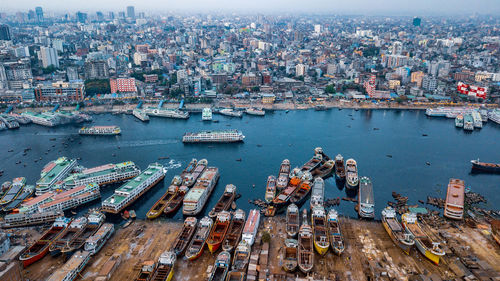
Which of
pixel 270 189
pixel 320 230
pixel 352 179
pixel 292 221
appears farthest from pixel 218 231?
pixel 352 179

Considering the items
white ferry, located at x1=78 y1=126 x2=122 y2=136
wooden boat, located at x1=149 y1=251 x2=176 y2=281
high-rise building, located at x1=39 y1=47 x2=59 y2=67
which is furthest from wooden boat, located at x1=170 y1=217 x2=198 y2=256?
high-rise building, located at x1=39 y1=47 x2=59 y2=67

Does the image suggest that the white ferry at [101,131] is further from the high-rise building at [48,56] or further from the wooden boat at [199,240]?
the high-rise building at [48,56]

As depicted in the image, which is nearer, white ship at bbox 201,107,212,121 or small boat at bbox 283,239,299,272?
small boat at bbox 283,239,299,272

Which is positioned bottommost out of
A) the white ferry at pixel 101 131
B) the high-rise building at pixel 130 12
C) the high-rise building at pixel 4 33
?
the white ferry at pixel 101 131

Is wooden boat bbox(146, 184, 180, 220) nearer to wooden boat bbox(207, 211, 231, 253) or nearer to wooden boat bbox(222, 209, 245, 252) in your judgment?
wooden boat bbox(207, 211, 231, 253)

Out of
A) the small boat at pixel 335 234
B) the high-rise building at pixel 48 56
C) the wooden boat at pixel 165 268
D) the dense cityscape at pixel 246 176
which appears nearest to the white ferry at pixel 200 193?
the dense cityscape at pixel 246 176
